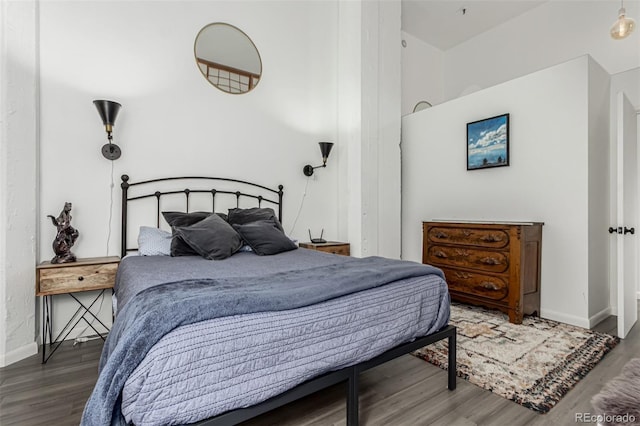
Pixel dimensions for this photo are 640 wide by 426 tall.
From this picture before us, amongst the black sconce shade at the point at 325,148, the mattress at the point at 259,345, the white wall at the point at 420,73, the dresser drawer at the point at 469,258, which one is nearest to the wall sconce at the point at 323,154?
the black sconce shade at the point at 325,148

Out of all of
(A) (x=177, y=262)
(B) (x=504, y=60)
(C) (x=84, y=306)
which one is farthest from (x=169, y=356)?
(B) (x=504, y=60)

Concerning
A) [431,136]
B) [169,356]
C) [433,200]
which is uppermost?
[431,136]

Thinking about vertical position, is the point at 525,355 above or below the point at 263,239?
below

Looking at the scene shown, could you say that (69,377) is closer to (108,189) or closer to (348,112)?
(108,189)

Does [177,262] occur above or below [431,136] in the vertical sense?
below

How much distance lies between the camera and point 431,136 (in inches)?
155

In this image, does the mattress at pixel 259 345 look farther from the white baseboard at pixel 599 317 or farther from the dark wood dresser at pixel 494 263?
the white baseboard at pixel 599 317

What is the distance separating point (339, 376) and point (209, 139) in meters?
2.48

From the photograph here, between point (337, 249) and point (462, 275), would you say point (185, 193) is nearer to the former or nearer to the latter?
point (337, 249)

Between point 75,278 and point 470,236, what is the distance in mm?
3238

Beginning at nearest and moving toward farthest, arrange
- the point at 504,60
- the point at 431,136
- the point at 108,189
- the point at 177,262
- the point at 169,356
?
the point at 169,356
the point at 177,262
the point at 108,189
the point at 431,136
the point at 504,60

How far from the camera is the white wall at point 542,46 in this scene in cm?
347

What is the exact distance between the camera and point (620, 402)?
1.04 m

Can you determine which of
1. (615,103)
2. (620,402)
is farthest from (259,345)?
(615,103)
